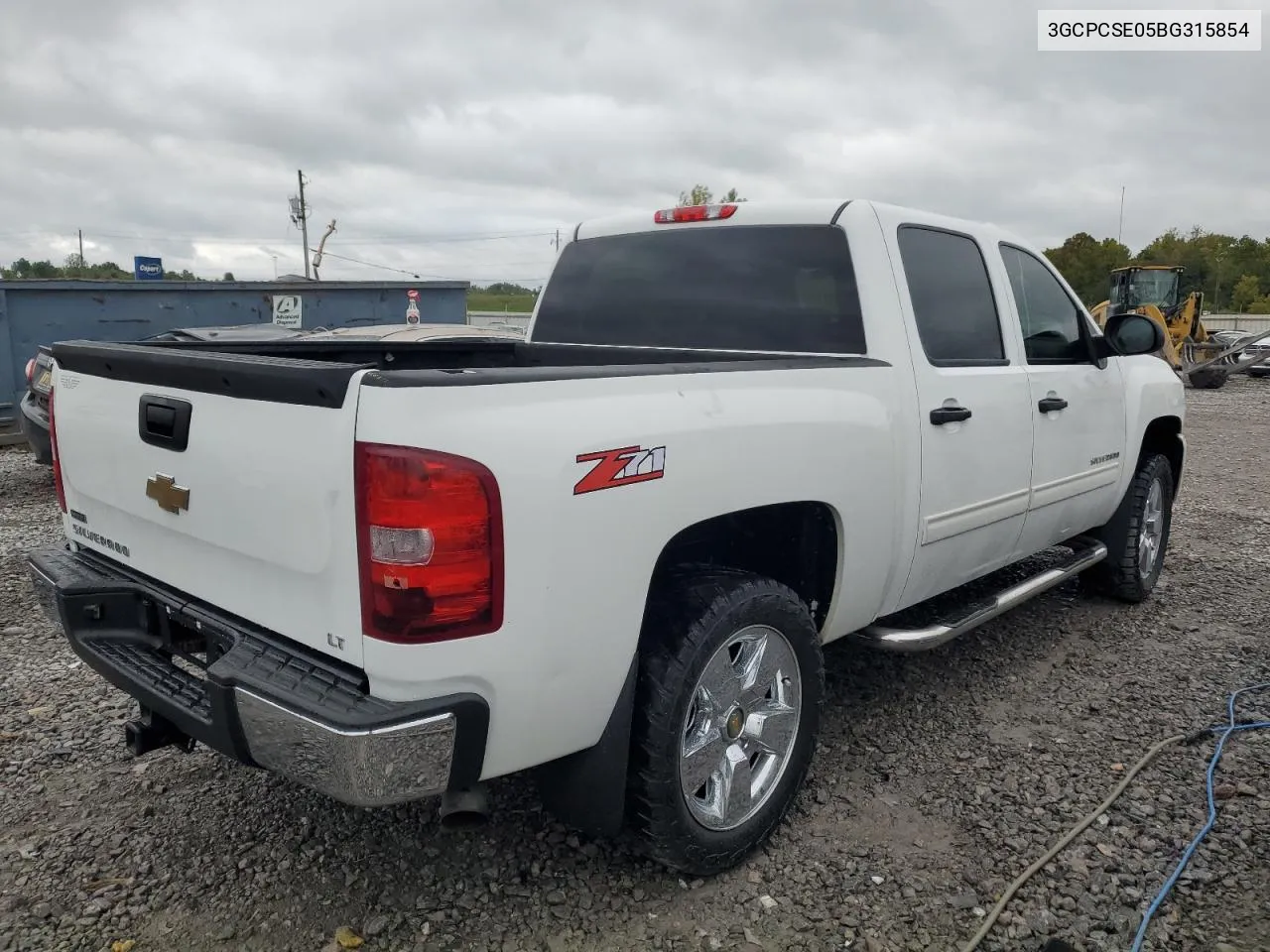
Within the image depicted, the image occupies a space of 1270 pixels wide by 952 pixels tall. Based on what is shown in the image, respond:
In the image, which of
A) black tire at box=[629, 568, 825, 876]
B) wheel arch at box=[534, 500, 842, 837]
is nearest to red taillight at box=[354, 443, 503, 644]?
wheel arch at box=[534, 500, 842, 837]

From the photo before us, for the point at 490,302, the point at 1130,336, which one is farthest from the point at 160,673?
the point at 490,302

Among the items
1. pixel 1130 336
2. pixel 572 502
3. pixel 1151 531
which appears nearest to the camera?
pixel 572 502

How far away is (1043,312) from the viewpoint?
428 cm

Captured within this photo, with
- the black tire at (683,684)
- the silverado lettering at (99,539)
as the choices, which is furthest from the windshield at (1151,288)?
the silverado lettering at (99,539)

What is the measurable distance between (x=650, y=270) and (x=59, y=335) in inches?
421

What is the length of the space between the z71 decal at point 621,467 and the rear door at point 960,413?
1290 mm

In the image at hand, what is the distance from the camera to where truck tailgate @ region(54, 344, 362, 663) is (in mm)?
2062

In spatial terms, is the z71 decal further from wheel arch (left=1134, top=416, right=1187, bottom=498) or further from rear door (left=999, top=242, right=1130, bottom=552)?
wheel arch (left=1134, top=416, right=1187, bottom=498)

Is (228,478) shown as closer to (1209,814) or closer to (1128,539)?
(1209,814)

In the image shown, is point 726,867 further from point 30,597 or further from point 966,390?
point 30,597

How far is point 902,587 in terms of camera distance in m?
3.37

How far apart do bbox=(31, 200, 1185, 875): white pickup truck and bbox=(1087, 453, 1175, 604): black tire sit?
3.95 ft

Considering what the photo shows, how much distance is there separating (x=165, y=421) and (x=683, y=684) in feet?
4.87

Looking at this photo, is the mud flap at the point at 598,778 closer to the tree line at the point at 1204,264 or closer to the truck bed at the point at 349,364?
the truck bed at the point at 349,364
